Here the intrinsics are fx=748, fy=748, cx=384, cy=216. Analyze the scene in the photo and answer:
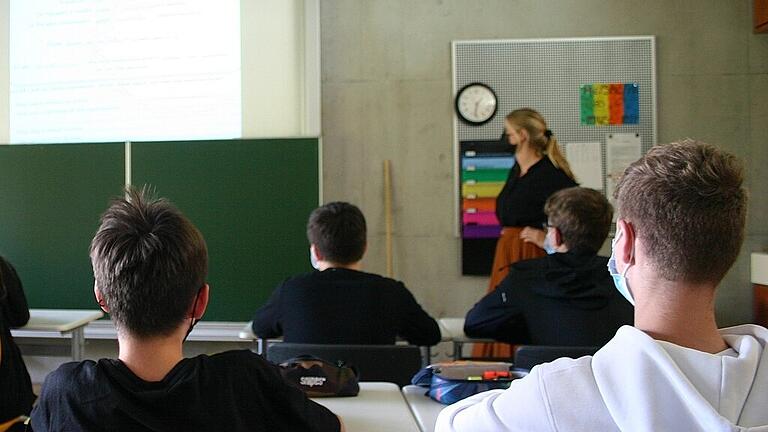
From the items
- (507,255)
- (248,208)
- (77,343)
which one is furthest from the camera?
(248,208)

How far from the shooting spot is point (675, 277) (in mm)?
1092

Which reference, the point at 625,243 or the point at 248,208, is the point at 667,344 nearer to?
the point at 625,243

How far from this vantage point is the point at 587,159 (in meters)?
4.87

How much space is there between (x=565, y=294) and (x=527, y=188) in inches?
68.2

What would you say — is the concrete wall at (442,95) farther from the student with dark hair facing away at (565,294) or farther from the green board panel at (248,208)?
the student with dark hair facing away at (565,294)

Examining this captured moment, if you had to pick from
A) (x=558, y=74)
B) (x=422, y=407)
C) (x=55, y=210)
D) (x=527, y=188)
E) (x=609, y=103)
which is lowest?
(x=422, y=407)

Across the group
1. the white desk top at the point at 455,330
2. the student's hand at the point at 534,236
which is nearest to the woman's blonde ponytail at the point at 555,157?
the student's hand at the point at 534,236

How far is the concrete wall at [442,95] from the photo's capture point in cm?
487

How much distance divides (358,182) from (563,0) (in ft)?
5.88

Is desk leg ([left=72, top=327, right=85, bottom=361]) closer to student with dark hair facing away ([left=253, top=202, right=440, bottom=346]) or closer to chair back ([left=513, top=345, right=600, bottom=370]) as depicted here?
student with dark hair facing away ([left=253, top=202, right=440, bottom=346])

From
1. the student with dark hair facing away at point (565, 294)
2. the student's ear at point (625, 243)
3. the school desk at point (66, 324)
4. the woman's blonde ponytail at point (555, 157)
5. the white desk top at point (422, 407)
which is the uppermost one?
the woman's blonde ponytail at point (555, 157)

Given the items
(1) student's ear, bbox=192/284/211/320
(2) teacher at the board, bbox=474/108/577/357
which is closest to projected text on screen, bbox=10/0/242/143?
(2) teacher at the board, bbox=474/108/577/357

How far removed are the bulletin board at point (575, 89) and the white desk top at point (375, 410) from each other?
2977mm

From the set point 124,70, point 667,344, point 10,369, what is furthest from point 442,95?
point 667,344
